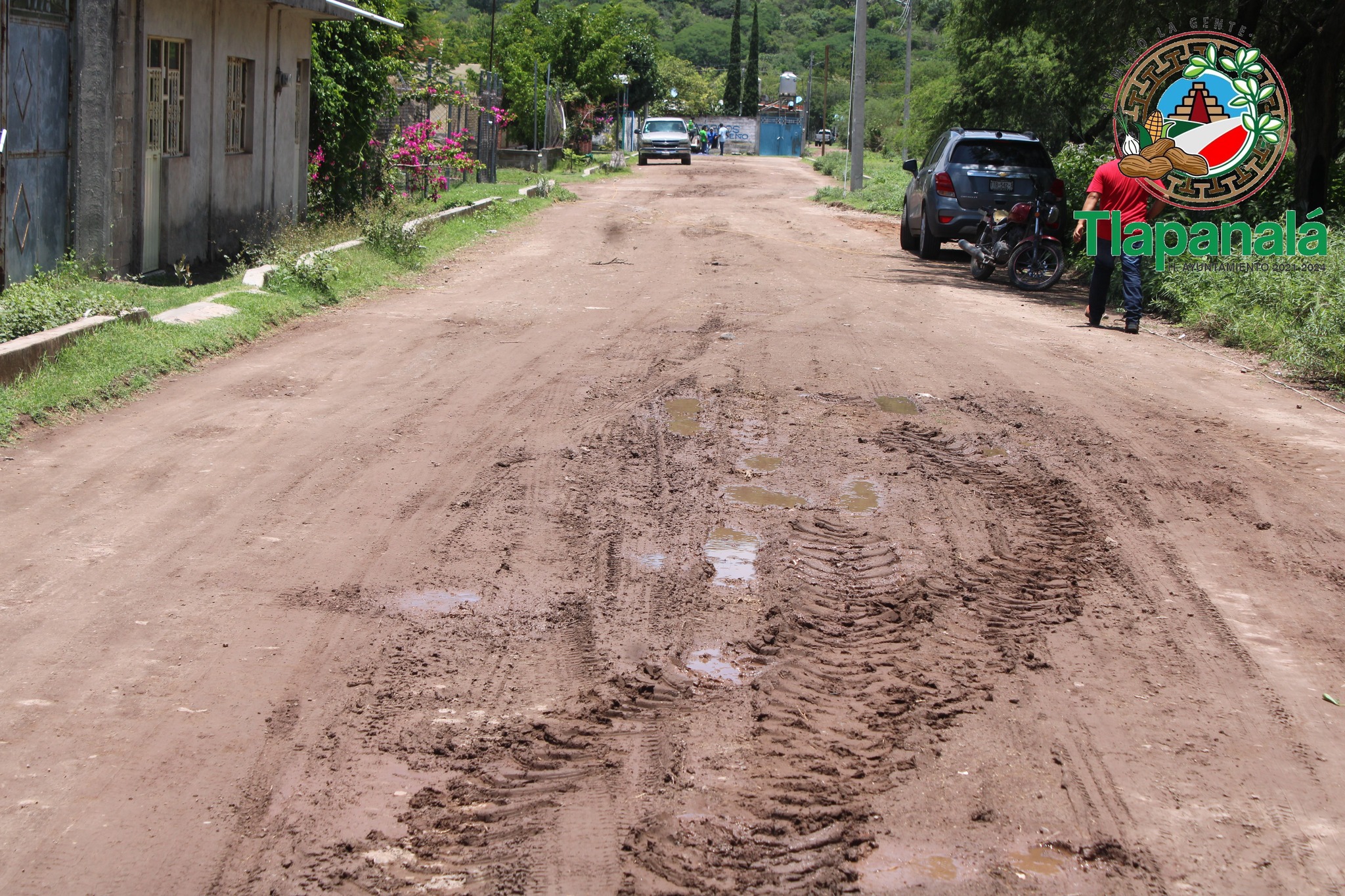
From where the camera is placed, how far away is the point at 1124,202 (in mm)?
11914

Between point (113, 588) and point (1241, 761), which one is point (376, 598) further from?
point (1241, 761)

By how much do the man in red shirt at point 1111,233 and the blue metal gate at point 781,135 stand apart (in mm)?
64291

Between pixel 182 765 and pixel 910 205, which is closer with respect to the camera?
pixel 182 765

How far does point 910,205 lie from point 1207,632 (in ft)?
45.7

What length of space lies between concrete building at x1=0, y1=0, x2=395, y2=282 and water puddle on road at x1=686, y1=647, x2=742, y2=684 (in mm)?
7723

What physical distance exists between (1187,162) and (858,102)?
16009 mm

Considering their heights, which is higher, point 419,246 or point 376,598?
point 419,246

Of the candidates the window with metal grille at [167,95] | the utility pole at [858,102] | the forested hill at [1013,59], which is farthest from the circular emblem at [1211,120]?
the utility pole at [858,102]

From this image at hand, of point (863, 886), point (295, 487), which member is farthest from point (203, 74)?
point (863, 886)

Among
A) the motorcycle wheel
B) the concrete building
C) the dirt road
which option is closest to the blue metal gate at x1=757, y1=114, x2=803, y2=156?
the motorcycle wheel

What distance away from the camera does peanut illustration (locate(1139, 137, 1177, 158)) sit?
1448cm

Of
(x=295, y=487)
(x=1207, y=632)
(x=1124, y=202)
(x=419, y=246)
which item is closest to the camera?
(x=1207, y=632)

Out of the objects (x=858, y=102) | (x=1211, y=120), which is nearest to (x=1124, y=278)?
(x=1211, y=120)

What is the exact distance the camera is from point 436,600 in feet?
15.6
